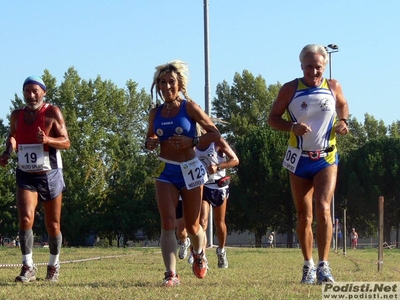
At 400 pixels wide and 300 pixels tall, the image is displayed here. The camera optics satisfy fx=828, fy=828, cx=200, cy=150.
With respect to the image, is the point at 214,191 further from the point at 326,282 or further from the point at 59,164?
the point at 326,282

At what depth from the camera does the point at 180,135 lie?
27.2 ft

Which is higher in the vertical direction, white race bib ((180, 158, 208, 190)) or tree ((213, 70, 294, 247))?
tree ((213, 70, 294, 247))

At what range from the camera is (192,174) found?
833cm

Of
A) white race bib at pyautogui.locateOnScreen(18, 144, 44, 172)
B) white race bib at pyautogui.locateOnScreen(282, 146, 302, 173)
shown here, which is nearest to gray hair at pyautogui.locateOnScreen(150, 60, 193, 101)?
white race bib at pyautogui.locateOnScreen(282, 146, 302, 173)

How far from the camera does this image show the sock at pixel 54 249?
30.5 ft

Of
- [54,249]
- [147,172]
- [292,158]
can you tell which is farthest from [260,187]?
[292,158]

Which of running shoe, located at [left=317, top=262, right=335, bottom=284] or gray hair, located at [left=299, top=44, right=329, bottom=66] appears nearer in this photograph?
running shoe, located at [left=317, top=262, right=335, bottom=284]

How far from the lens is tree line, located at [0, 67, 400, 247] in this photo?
213ft

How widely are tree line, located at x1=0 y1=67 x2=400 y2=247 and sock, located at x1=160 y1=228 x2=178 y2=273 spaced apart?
55452 mm

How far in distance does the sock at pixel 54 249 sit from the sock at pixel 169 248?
5.26 feet

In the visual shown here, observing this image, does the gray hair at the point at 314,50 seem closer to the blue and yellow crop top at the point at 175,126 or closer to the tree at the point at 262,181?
the blue and yellow crop top at the point at 175,126

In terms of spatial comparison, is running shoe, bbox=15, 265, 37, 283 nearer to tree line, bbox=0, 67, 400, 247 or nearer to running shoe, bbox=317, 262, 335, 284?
running shoe, bbox=317, 262, 335, 284

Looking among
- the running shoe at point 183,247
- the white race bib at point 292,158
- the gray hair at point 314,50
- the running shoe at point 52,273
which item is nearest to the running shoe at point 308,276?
the white race bib at point 292,158

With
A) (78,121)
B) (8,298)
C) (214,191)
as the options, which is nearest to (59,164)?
(8,298)
